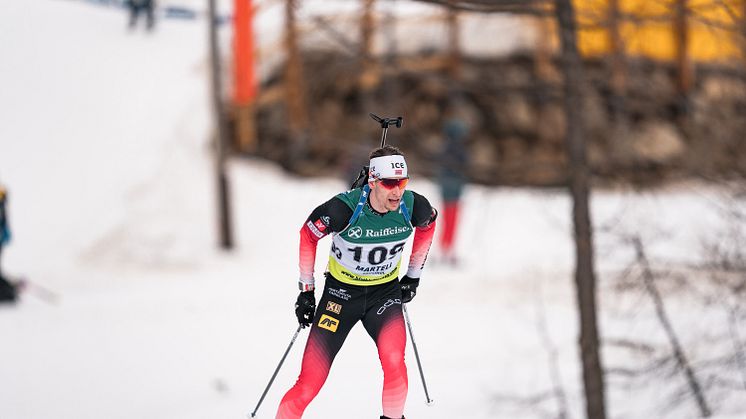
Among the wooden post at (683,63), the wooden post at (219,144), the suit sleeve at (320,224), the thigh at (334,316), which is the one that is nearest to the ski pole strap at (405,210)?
the suit sleeve at (320,224)

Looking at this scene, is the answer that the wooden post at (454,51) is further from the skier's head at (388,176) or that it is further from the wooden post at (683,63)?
the skier's head at (388,176)

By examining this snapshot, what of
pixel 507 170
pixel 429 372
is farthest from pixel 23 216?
A: pixel 507 170

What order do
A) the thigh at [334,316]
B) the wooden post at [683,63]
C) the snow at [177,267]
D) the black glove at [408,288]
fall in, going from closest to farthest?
the black glove at [408,288] → the thigh at [334,316] → the snow at [177,267] → the wooden post at [683,63]

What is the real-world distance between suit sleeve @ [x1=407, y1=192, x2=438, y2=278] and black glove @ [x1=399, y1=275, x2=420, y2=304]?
7 centimetres

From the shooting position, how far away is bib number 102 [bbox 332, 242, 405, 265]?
3799 mm

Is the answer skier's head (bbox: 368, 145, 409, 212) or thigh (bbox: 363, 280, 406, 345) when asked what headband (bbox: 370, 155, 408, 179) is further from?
thigh (bbox: 363, 280, 406, 345)

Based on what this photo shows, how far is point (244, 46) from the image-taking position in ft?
46.1

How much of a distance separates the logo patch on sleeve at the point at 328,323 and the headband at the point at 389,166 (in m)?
0.94

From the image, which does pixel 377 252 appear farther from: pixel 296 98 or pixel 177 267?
pixel 296 98

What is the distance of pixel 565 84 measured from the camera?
6297mm

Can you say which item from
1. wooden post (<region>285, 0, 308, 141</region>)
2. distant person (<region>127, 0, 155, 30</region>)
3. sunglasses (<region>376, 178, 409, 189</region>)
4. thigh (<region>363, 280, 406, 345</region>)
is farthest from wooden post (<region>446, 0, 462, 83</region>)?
sunglasses (<region>376, 178, 409, 189</region>)

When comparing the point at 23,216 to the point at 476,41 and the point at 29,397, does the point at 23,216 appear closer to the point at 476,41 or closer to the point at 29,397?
the point at 29,397

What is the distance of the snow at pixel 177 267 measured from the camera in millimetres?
7691

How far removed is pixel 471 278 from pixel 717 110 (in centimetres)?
514
